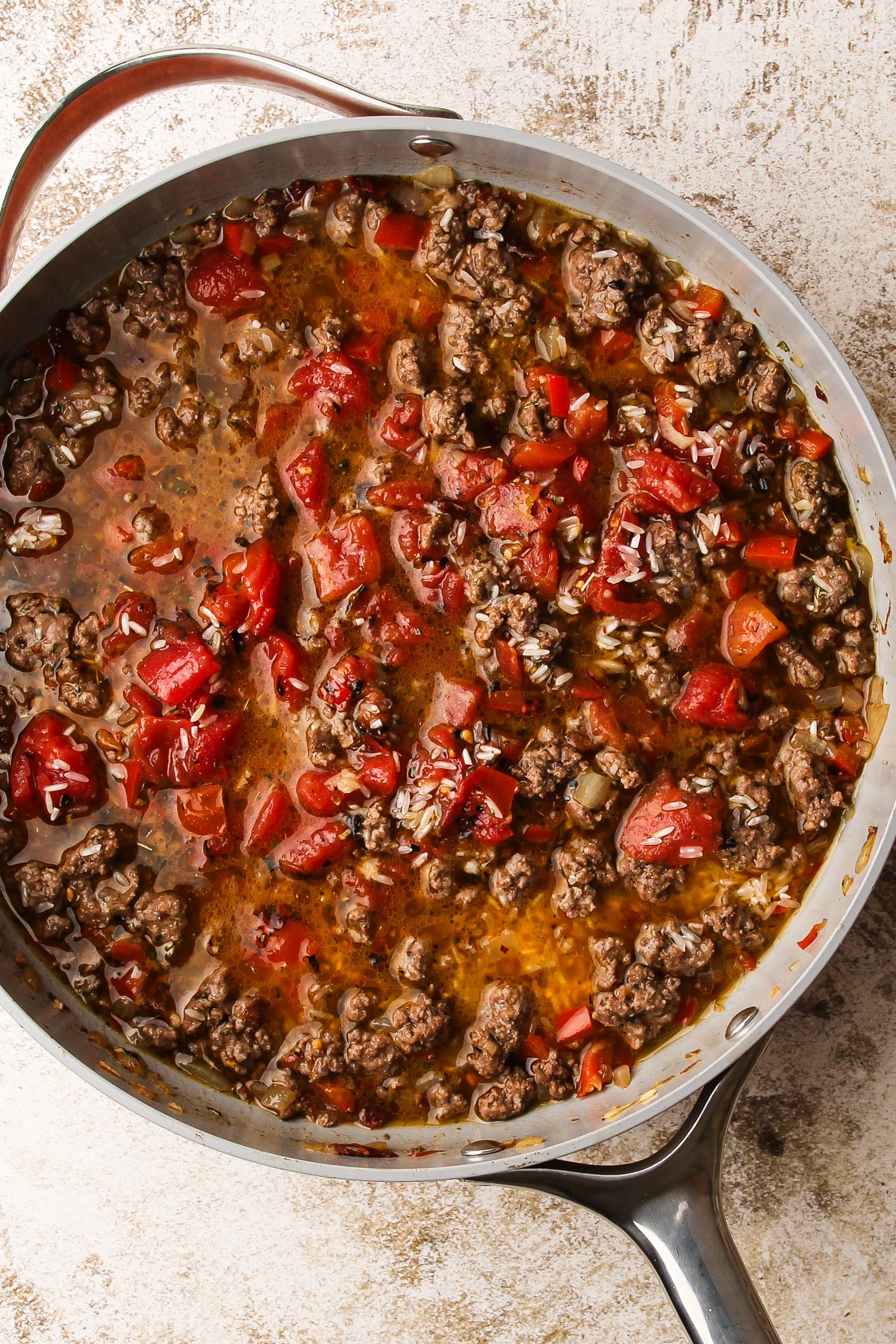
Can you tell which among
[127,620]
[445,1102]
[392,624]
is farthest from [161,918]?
[392,624]

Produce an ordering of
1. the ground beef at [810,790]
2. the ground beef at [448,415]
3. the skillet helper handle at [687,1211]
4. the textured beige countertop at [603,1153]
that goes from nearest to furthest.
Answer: the skillet helper handle at [687,1211] → the ground beef at [448,415] → the ground beef at [810,790] → the textured beige countertop at [603,1153]

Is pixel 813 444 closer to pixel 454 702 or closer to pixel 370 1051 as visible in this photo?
pixel 454 702

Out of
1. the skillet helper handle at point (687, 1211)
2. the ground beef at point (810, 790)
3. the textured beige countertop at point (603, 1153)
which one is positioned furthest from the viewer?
the textured beige countertop at point (603, 1153)

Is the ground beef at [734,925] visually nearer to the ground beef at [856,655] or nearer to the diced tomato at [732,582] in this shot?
the ground beef at [856,655]

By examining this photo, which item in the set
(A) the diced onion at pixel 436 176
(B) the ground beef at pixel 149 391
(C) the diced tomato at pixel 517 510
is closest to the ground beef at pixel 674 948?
(C) the diced tomato at pixel 517 510

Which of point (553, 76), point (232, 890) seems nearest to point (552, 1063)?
point (232, 890)

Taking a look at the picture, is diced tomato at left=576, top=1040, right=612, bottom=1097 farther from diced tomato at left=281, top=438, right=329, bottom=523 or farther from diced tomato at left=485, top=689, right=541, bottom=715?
diced tomato at left=281, top=438, right=329, bottom=523

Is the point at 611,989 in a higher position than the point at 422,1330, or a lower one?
higher

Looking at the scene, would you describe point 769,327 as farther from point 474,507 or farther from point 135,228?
point 135,228
